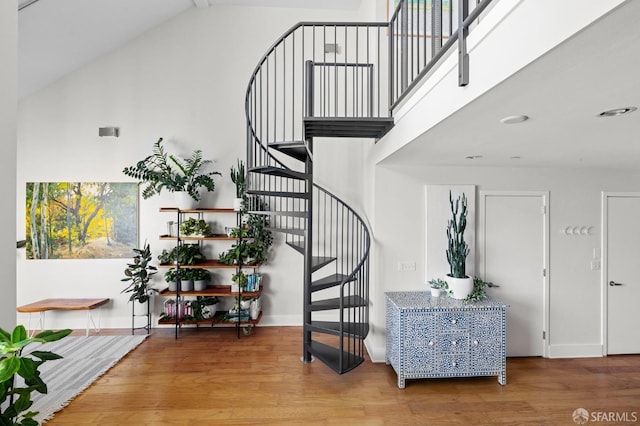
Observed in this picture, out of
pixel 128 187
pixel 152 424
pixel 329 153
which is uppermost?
pixel 329 153

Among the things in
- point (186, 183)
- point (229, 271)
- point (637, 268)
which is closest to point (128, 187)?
point (186, 183)

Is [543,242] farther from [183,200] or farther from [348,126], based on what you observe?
[183,200]

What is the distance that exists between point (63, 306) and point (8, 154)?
3190 millimetres

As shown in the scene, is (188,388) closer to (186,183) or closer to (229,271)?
(229,271)

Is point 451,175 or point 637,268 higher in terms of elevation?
point 451,175

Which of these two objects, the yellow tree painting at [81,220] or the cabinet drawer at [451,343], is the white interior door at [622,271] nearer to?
the cabinet drawer at [451,343]

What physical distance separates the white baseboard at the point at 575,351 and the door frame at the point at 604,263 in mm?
93

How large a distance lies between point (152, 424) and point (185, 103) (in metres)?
3.79

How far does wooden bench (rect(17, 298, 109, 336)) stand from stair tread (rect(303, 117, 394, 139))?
11.6 ft

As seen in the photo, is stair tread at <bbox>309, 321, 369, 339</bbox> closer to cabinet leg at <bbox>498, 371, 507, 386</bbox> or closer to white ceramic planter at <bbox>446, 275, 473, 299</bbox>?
white ceramic planter at <bbox>446, 275, 473, 299</bbox>

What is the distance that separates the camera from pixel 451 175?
347cm

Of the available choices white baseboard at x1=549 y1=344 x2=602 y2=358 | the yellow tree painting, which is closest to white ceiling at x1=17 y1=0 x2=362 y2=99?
the yellow tree painting

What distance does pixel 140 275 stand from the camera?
3982 millimetres

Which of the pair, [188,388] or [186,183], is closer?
[188,388]
